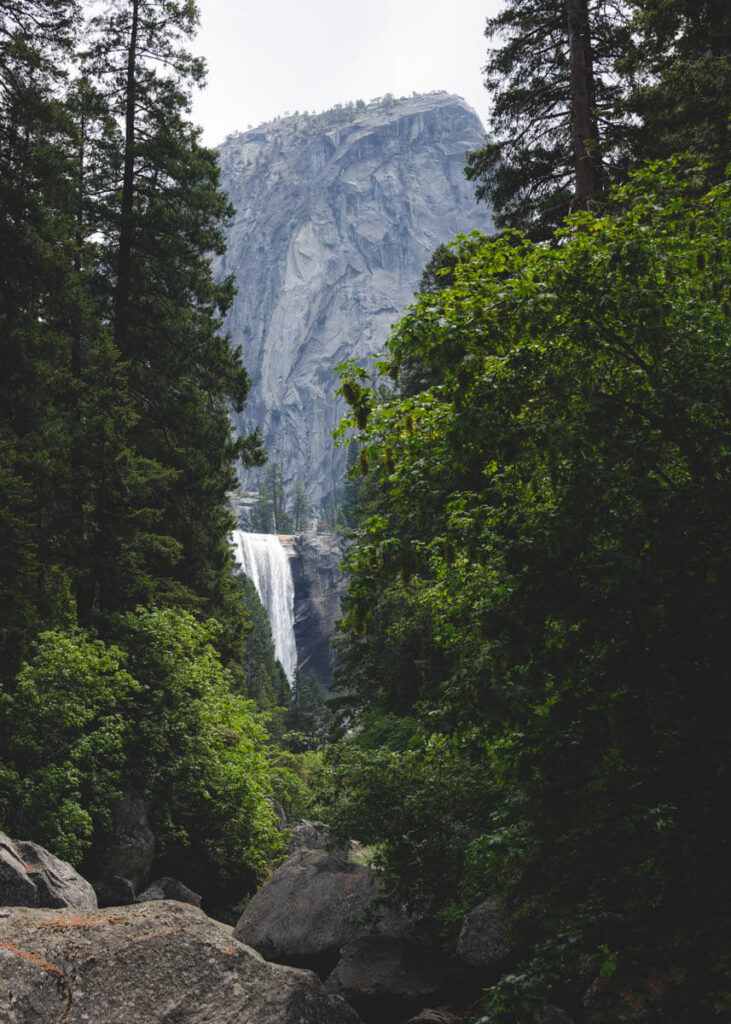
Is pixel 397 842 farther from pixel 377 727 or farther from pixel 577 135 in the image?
pixel 577 135

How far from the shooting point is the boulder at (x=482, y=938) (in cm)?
779

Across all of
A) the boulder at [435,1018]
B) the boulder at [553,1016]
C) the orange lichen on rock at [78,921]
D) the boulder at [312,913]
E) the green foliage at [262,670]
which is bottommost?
the green foliage at [262,670]

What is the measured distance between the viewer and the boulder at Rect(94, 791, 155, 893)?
446 inches

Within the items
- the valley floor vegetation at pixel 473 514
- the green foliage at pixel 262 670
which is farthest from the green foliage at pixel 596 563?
the green foliage at pixel 262 670

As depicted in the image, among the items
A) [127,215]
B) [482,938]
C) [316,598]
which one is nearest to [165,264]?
[127,215]

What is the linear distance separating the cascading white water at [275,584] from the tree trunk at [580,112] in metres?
83.1

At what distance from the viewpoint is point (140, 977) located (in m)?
5.66

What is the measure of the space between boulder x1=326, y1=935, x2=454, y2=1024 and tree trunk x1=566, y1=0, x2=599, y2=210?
9.91 metres

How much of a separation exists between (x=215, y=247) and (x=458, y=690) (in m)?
16.7

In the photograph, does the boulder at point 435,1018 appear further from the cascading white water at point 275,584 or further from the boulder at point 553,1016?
the cascading white water at point 275,584

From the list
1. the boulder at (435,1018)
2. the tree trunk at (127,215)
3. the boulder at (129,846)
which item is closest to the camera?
the boulder at (435,1018)

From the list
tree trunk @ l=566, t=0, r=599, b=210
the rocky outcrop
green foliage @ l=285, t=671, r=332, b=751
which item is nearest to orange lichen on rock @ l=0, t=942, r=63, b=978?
tree trunk @ l=566, t=0, r=599, b=210

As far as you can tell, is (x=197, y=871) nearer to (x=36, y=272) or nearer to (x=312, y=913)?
(x=312, y=913)

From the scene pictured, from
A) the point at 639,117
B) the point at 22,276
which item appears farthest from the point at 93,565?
the point at 639,117
